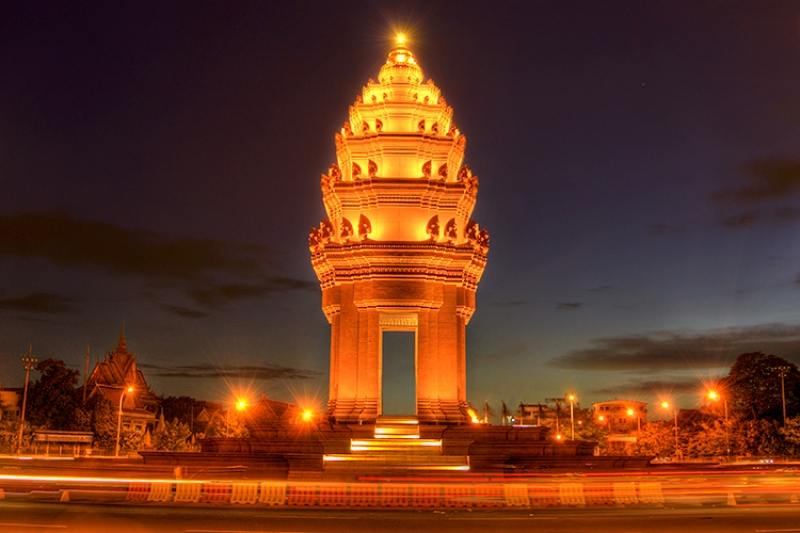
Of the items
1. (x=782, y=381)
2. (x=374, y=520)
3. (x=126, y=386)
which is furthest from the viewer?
(x=126, y=386)

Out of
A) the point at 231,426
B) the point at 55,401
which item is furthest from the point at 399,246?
the point at 55,401

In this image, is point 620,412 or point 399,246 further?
point 620,412

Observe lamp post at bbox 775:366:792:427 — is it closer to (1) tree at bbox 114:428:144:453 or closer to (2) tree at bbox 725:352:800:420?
(2) tree at bbox 725:352:800:420

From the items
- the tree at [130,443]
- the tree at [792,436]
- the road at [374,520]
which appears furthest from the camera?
the tree at [130,443]

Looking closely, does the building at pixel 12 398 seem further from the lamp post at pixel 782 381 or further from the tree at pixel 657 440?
the lamp post at pixel 782 381

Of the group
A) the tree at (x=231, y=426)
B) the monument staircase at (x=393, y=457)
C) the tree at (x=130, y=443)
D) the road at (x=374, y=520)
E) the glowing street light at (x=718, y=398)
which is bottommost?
the road at (x=374, y=520)

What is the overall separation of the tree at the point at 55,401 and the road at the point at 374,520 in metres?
46.0

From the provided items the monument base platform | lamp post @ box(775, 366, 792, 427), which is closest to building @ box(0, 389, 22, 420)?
the monument base platform

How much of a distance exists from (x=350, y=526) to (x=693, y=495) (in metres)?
11.0

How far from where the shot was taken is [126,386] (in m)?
95.5

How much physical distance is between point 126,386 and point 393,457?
73.7 m

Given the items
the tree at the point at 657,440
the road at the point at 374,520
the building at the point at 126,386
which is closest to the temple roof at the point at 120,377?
the building at the point at 126,386

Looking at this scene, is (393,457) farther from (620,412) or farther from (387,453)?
(620,412)

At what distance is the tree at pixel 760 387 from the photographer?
185 feet
